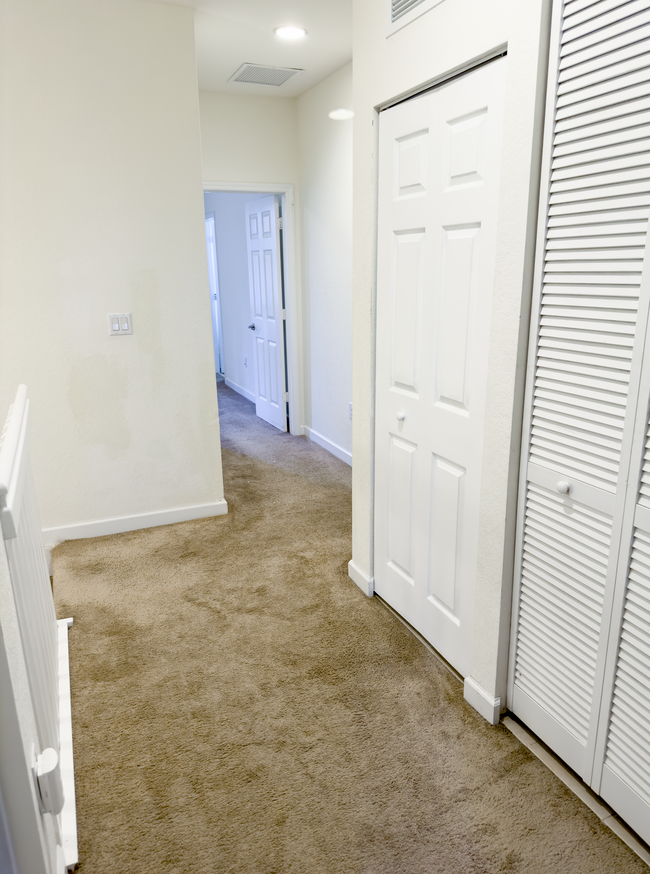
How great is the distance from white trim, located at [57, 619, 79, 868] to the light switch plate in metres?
1.47

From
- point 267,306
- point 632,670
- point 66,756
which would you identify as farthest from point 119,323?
point 632,670

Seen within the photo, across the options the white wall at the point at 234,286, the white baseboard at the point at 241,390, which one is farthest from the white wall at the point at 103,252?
the white baseboard at the point at 241,390

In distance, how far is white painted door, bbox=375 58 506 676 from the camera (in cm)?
181

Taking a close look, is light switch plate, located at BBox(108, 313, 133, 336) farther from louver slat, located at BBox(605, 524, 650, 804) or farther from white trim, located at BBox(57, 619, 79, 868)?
louver slat, located at BBox(605, 524, 650, 804)

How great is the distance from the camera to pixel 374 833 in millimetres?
1607

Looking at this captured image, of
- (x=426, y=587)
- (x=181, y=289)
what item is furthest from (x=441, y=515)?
(x=181, y=289)

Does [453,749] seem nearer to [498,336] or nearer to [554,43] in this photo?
[498,336]

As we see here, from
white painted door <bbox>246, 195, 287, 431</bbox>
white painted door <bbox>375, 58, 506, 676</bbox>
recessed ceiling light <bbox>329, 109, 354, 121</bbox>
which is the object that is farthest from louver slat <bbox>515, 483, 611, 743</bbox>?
white painted door <bbox>246, 195, 287, 431</bbox>

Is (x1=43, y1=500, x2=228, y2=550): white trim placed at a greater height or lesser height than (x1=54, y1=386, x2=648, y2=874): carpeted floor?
greater

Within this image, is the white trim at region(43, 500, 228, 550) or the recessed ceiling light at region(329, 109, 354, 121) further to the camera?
the recessed ceiling light at region(329, 109, 354, 121)

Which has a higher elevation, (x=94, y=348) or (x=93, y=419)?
(x=94, y=348)

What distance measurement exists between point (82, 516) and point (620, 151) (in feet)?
9.85

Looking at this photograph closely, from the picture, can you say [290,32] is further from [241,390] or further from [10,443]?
[241,390]

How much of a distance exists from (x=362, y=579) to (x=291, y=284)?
2.96 m
